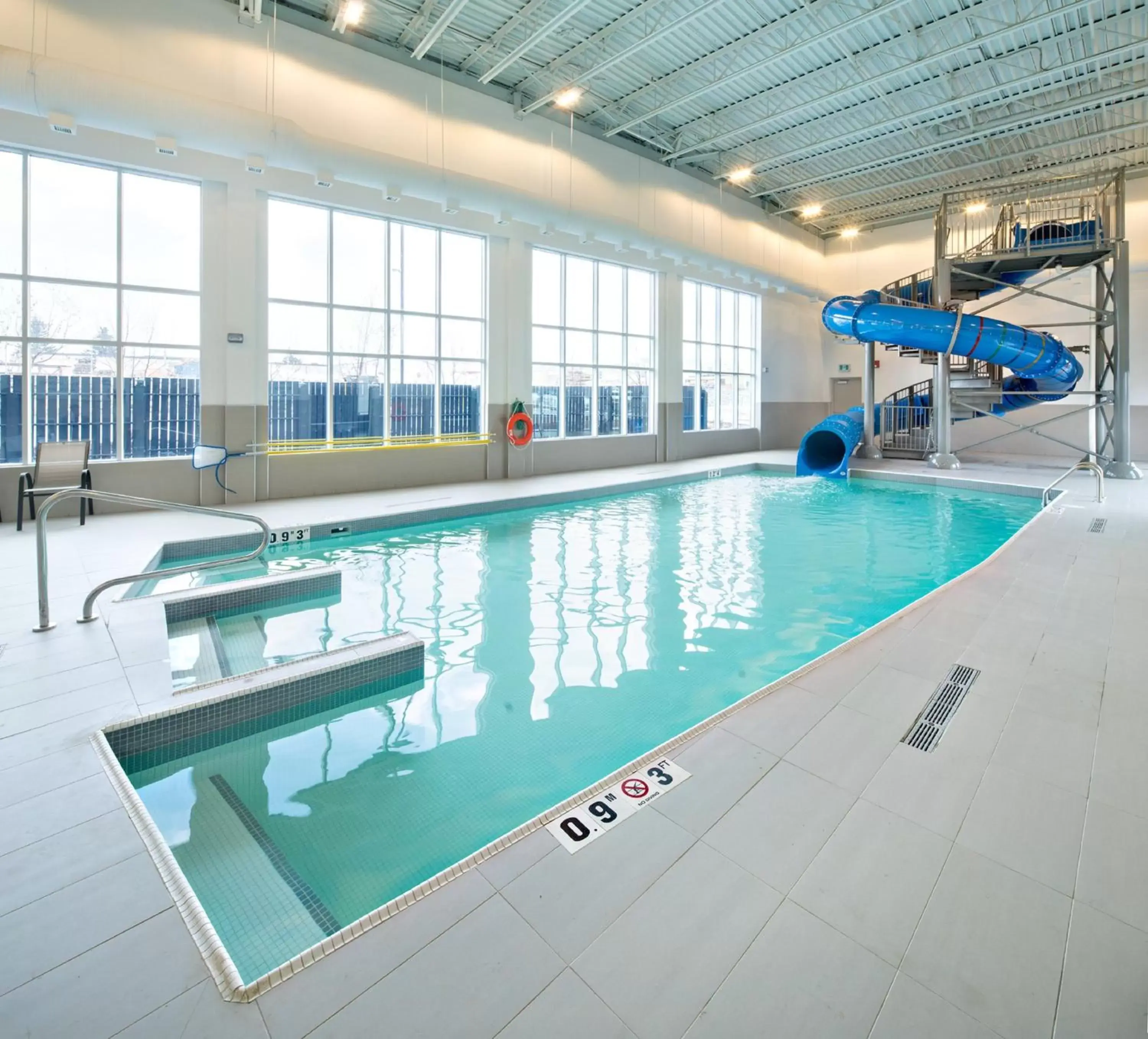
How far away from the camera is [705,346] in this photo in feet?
46.1

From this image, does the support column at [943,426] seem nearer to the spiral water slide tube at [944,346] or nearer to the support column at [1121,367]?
the spiral water slide tube at [944,346]

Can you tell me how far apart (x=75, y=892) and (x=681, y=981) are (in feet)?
4.59

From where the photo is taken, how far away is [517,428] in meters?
10.3

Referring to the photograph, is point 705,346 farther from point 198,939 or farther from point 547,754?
point 198,939

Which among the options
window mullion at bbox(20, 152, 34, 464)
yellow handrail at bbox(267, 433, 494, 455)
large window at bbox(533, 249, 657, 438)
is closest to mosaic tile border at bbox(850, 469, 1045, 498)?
large window at bbox(533, 249, 657, 438)

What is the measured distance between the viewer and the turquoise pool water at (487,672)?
210 centimetres

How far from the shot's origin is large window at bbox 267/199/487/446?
8273 millimetres

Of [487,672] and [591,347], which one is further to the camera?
[591,347]

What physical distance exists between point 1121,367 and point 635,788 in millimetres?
11155

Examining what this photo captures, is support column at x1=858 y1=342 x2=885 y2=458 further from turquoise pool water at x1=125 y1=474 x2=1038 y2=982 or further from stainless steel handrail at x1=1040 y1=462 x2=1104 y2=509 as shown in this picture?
turquoise pool water at x1=125 y1=474 x2=1038 y2=982

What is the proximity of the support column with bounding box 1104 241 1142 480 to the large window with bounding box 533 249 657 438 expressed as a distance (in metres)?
6.95

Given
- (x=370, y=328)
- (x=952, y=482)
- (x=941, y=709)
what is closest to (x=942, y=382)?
(x=952, y=482)

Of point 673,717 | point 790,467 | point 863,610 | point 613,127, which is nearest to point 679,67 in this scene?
point 613,127

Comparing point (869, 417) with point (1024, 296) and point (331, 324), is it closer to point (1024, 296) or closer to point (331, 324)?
point (1024, 296)
